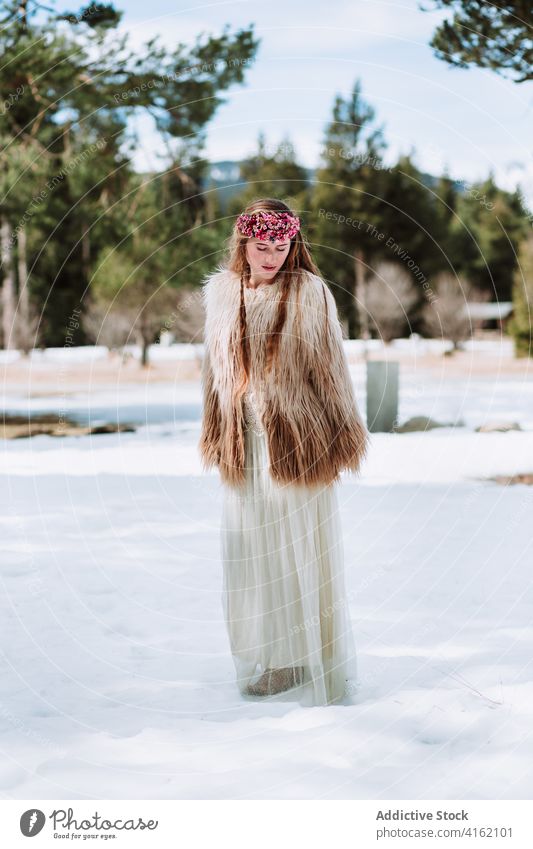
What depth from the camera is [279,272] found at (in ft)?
11.2

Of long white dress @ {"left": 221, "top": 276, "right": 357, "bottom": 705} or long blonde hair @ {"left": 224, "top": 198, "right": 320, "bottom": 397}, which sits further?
long white dress @ {"left": 221, "top": 276, "right": 357, "bottom": 705}

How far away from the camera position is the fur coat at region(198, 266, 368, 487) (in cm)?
335

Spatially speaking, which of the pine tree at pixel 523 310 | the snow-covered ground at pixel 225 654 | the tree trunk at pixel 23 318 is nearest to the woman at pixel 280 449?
the snow-covered ground at pixel 225 654

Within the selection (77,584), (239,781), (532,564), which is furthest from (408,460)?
(239,781)

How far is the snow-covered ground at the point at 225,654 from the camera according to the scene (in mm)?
3041

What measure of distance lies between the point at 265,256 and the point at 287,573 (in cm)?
119

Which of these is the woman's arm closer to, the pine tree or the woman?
the woman

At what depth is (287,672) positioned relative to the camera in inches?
142

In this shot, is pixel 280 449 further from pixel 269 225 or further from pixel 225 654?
pixel 225 654

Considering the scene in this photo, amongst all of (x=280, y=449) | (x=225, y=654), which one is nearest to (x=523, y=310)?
(x=225, y=654)

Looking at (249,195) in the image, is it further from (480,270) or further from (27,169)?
(27,169)
